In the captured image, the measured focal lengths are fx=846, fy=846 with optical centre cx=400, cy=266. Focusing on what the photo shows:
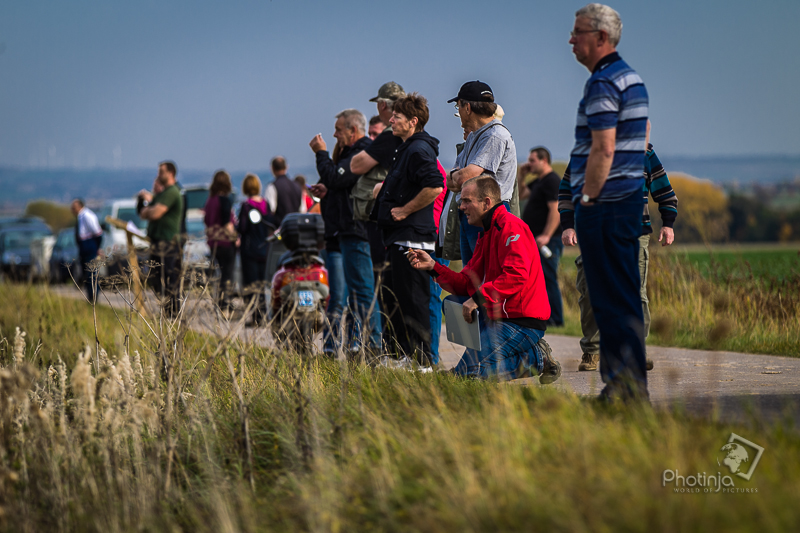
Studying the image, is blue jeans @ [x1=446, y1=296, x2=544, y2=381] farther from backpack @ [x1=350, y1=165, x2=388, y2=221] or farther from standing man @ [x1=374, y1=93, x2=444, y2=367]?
backpack @ [x1=350, y1=165, x2=388, y2=221]

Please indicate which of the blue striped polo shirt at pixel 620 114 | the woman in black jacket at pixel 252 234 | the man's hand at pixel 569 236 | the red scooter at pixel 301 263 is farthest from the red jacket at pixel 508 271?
the woman in black jacket at pixel 252 234

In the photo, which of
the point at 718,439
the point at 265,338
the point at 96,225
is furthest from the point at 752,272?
the point at 96,225

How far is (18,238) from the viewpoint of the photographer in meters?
32.4

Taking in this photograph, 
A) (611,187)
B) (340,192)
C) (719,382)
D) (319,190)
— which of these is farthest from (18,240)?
(611,187)

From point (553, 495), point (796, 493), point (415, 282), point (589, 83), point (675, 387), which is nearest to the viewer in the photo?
point (796, 493)

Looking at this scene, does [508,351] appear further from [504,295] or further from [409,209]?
[409,209]

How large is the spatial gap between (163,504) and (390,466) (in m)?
1.13

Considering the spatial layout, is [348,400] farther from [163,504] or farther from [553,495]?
[553,495]

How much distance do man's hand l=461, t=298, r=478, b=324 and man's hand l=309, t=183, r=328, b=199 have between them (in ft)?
9.56

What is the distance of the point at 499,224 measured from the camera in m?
5.33

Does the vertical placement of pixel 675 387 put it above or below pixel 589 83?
below

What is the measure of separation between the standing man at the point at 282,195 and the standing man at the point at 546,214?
312 cm

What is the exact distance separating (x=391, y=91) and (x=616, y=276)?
3728mm

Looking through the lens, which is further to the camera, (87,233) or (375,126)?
(87,233)
